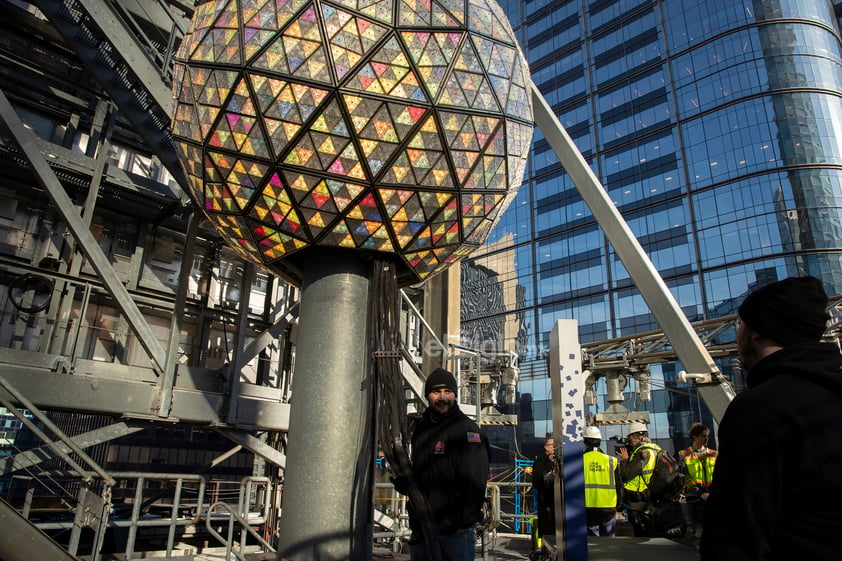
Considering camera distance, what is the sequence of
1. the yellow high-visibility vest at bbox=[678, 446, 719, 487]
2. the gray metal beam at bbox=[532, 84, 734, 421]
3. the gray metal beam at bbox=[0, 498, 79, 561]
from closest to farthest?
the gray metal beam at bbox=[0, 498, 79, 561]
the gray metal beam at bbox=[532, 84, 734, 421]
the yellow high-visibility vest at bbox=[678, 446, 719, 487]

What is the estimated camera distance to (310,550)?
3.39m

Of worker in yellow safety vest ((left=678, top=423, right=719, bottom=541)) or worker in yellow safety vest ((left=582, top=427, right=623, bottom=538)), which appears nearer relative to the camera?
worker in yellow safety vest ((left=678, top=423, right=719, bottom=541))

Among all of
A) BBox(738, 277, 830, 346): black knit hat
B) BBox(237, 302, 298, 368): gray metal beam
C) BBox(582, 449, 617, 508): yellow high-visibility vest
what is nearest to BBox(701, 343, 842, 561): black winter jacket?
BBox(738, 277, 830, 346): black knit hat

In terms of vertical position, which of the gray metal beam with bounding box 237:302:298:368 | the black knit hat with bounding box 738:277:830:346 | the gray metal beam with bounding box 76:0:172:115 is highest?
the gray metal beam with bounding box 76:0:172:115

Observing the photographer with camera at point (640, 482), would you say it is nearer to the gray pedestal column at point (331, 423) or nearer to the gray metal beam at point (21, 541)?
the gray pedestal column at point (331, 423)

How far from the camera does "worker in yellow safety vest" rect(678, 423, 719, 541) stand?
571cm

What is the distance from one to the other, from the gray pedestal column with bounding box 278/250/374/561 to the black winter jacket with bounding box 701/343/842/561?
8.79ft

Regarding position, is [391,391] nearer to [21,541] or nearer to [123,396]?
[21,541]

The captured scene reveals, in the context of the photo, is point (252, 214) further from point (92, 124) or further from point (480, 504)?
point (92, 124)

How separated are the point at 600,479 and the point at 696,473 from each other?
104 centimetres

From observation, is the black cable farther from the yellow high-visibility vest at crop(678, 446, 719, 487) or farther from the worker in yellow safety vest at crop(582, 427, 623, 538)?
the yellow high-visibility vest at crop(678, 446, 719, 487)

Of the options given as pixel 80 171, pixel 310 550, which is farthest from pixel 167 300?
pixel 310 550

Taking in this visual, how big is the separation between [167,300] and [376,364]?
23.0 feet

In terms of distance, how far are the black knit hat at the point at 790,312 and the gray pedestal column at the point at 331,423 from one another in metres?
2.71
